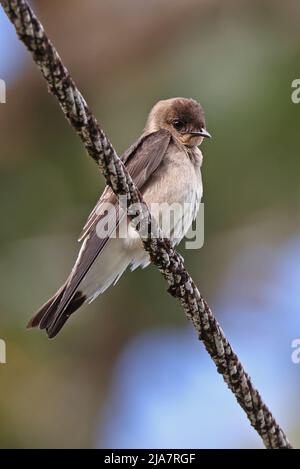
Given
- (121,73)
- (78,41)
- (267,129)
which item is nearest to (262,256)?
(267,129)

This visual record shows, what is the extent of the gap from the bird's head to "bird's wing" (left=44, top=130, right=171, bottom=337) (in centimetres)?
14

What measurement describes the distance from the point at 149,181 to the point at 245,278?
7.47 feet

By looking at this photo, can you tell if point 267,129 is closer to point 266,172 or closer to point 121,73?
point 266,172

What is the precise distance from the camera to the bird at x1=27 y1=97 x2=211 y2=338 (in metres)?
4.19

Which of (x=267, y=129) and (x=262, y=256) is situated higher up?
(x=267, y=129)

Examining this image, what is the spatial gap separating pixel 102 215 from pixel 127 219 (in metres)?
0.13

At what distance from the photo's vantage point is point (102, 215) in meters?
4.29
